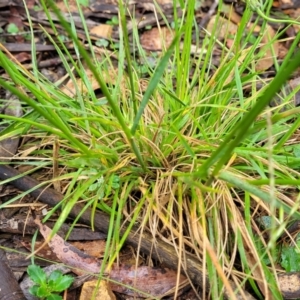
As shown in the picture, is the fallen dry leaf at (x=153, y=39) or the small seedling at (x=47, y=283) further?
the fallen dry leaf at (x=153, y=39)

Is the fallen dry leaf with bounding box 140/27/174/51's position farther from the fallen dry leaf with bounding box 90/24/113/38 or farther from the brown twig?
the brown twig

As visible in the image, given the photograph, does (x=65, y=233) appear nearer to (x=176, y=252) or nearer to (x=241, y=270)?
(x=176, y=252)

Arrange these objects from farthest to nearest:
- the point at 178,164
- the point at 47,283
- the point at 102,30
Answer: the point at 102,30 → the point at 178,164 → the point at 47,283

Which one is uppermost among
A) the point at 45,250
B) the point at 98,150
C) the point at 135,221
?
the point at 98,150

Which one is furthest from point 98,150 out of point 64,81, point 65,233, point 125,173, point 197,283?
point 64,81

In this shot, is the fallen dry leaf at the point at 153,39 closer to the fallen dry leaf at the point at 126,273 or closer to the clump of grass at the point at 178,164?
the clump of grass at the point at 178,164

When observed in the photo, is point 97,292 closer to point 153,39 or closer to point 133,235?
point 133,235

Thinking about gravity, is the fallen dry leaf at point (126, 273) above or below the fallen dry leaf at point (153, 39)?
below

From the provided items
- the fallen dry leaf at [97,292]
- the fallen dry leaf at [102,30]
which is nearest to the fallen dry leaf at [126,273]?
the fallen dry leaf at [97,292]

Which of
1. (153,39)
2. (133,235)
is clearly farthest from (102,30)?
(133,235)
